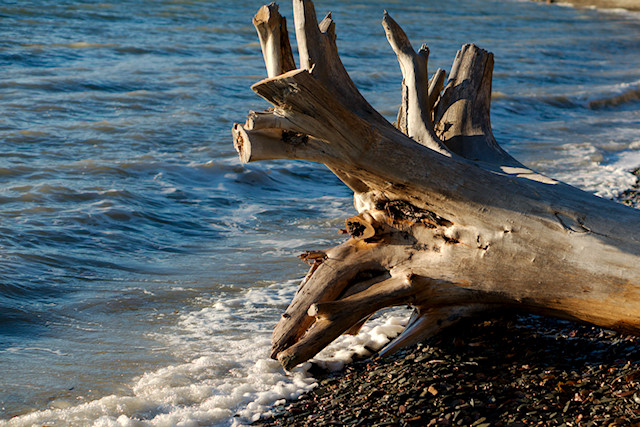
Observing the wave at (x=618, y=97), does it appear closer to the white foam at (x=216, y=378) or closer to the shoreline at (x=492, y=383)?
the white foam at (x=216, y=378)

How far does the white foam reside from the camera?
3457 mm

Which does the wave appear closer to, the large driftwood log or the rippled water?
the rippled water

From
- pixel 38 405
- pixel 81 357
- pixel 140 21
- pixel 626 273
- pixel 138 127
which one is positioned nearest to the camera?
pixel 626 273

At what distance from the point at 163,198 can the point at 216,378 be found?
416 centimetres

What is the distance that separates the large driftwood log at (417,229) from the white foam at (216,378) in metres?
0.22

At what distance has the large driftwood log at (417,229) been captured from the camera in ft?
11.2

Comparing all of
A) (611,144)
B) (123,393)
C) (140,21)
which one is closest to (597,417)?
(123,393)

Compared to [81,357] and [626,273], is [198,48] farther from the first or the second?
[626,273]

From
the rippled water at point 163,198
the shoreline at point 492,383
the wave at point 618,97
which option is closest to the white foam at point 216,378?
the rippled water at point 163,198

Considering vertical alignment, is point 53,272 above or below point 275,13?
below

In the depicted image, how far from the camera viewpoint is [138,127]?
10.4 metres

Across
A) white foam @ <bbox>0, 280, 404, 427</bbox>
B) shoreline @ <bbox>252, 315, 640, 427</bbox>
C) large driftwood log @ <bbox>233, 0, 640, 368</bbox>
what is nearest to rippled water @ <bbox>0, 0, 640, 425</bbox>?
white foam @ <bbox>0, 280, 404, 427</bbox>

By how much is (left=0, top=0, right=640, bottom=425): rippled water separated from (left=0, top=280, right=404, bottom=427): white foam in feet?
0.04

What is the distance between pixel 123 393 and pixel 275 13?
2.28m
